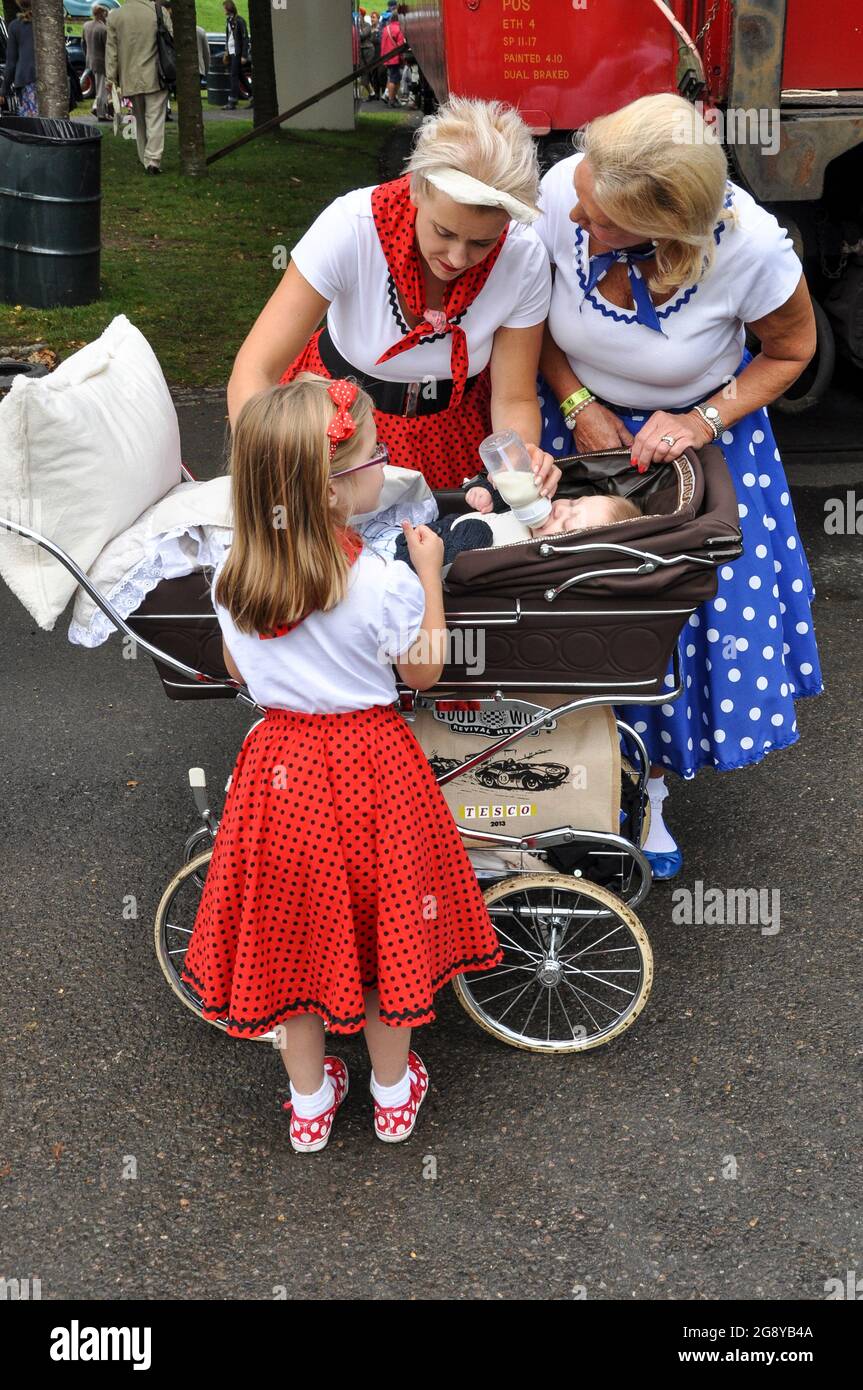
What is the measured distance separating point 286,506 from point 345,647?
30 centimetres

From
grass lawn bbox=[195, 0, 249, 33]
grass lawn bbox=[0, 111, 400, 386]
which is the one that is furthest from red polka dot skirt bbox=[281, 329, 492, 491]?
grass lawn bbox=[195, 0, 249, 33]

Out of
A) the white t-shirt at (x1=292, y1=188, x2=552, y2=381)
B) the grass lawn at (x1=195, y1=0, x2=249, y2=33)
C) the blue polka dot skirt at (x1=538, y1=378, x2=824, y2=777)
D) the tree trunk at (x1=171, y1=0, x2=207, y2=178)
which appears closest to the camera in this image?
the white t-shirt at (x1=292, y1=188, x2=552, y2=381)

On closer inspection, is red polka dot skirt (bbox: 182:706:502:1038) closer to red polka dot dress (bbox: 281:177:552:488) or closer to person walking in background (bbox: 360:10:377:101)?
red polka dot dress (bbox: 281:177:552:488)

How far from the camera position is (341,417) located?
2291 mm

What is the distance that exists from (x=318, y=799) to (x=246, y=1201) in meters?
0.86

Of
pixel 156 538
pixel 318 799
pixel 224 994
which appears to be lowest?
pixel 224 994

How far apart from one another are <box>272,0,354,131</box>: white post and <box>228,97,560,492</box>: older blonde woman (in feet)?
56.8

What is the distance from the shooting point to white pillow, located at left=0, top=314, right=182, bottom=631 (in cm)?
261

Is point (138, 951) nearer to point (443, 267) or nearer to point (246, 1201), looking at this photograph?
point (246, 1201)

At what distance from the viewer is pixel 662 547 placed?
2629 millimetres

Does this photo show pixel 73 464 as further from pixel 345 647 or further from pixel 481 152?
pixel 481 152

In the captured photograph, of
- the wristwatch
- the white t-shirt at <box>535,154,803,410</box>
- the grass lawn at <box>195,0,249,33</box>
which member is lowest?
the wristwatch

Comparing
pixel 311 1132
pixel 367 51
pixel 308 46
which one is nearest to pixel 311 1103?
pixel 311 1132

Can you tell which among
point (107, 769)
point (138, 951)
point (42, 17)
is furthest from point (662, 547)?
point (42, 17)
